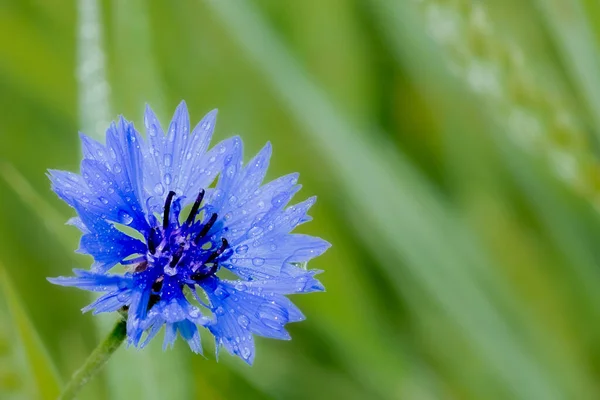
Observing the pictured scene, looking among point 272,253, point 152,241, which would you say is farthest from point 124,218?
point 272,253

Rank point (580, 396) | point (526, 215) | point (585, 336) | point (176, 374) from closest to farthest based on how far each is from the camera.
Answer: point (176, 374) → point (580, 396) → point (585, 336) → point (526, 215)

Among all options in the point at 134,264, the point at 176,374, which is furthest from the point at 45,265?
the point at 134,264

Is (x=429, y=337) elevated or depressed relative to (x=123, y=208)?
elevated

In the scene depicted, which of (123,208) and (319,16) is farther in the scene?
(319,16)

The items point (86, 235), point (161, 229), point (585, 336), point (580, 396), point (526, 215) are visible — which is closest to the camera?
point (86, 235)

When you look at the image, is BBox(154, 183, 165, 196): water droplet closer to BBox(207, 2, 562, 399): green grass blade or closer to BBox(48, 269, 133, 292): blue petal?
BBox(48, 269, 133, 292): blue petal

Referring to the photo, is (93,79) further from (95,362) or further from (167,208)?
(95,362)

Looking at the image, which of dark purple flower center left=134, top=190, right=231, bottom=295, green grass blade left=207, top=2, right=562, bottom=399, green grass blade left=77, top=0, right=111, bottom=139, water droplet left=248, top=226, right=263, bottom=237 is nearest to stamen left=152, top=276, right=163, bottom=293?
dark purple flower center left=134, top=190, right=231, bottom=295

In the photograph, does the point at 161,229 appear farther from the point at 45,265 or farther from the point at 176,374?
the point at 45,265
